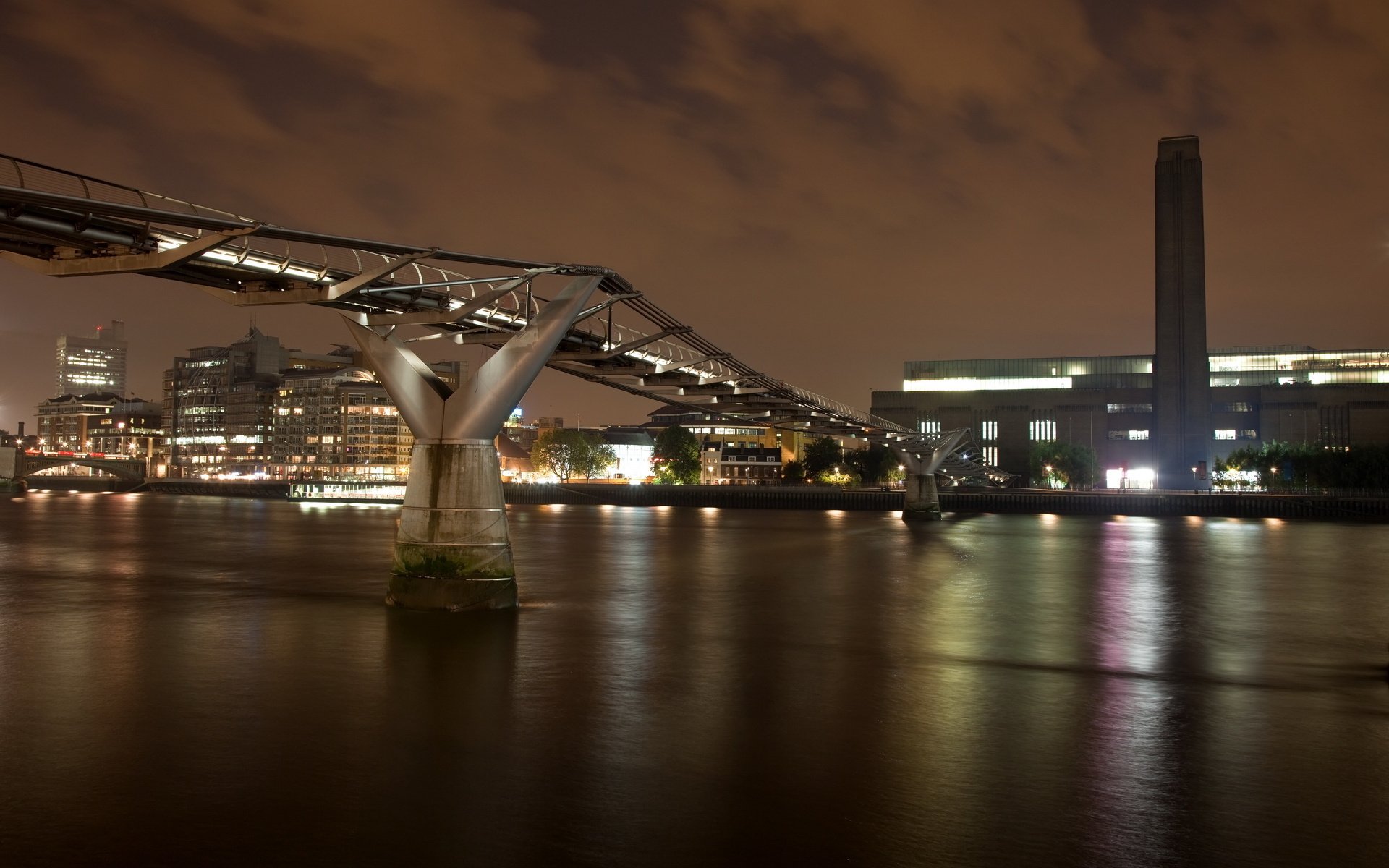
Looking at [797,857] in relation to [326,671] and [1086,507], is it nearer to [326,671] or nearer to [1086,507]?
[326,671]

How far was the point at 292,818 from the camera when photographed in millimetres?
10195

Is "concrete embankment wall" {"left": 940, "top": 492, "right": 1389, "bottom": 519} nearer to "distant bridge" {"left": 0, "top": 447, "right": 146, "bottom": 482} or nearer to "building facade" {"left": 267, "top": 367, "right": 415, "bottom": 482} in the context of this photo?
"building facade" {"left": 267, "top": 367, "right": 415, "bottom": 482}

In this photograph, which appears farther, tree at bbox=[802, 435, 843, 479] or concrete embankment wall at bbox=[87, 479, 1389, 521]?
tree at bbox=[802, 435, 843, 479]

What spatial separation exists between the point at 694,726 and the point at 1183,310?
101 metres

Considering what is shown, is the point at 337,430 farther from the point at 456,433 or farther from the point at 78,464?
the point at 456,433

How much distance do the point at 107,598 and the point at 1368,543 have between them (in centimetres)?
5436

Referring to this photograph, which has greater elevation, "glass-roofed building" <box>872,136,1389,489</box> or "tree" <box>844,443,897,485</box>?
"glass-roofed building" <box>872,136,1389,489</box>

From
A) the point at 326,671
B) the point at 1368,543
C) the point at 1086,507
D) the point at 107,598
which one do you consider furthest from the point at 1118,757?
the point at 1086,507

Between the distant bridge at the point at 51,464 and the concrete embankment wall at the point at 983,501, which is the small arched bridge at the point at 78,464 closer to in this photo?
the distant bridge at the point at 51,464

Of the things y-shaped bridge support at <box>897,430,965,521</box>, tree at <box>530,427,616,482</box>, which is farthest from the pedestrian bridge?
tree at <box>530,427,616,482</box>

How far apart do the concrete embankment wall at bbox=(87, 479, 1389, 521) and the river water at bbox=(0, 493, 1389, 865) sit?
5770cm

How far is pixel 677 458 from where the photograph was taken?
130 metres

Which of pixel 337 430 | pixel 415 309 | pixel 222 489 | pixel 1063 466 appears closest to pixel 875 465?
pixel 1063 466

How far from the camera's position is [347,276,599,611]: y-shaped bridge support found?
2014 cm
